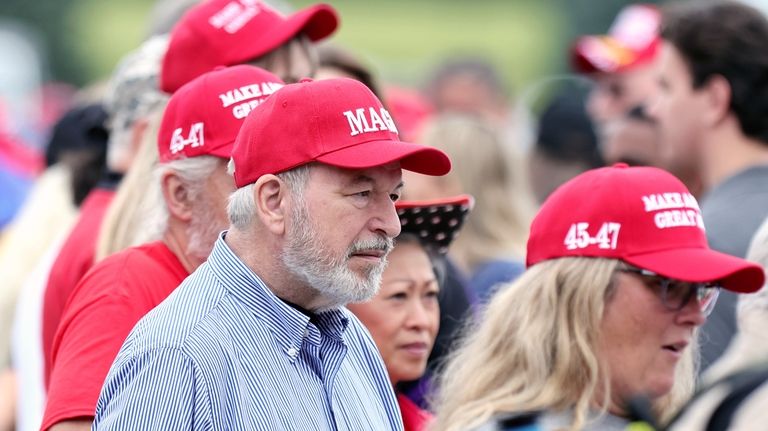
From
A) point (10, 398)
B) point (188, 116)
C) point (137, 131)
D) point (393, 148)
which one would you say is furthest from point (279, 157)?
point (10, 398)

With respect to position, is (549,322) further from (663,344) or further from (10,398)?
(10,398)

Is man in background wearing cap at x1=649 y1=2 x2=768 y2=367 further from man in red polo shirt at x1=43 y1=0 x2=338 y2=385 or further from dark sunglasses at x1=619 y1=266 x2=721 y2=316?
man in red polo shirt at x1=43 y1=0 x2=338 y2=385

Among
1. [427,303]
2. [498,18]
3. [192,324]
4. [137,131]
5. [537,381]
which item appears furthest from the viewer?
[498,18]

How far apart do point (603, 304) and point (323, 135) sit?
3.43 ft

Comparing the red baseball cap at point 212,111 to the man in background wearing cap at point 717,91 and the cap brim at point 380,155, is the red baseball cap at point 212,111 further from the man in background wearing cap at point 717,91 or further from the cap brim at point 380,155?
the man in background wearing cap at point 717,91

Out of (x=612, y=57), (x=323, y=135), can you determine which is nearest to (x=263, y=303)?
(x=323, y=135)

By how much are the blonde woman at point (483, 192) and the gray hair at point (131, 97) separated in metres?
1.23

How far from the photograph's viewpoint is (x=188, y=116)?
362 centimetres

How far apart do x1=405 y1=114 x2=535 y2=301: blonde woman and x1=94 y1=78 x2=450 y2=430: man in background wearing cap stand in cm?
237

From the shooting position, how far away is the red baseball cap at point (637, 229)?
362 centimetres

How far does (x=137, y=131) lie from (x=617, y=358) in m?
1.78

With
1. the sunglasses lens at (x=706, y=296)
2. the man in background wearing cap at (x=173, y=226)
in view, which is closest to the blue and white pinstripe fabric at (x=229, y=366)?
the man in background wearing cap at (x=173, y=226)

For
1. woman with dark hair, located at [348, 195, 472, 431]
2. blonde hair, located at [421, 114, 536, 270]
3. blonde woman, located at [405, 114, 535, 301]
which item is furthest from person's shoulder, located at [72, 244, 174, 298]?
blonde hair, located at [421, 114, 536, 270]

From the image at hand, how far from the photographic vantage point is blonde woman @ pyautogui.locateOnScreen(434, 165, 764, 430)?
11.6 ft
